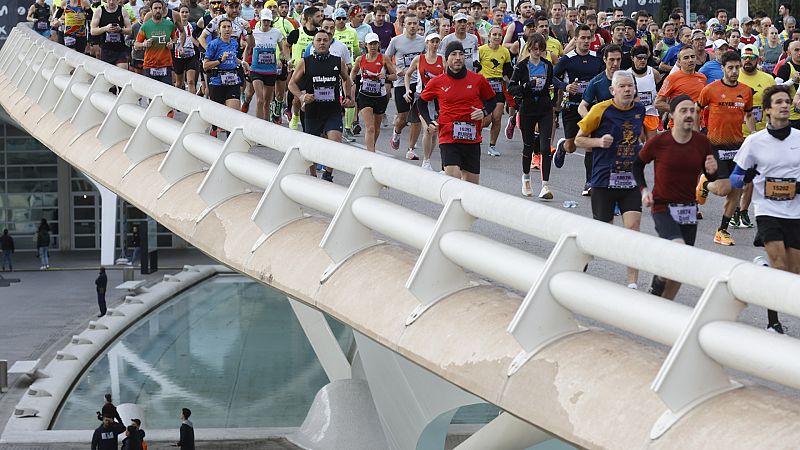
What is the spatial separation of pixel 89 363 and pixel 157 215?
61.7 feet

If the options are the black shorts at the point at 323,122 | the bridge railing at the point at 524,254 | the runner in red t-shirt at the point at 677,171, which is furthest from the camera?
the black shorts at the point at 323,122

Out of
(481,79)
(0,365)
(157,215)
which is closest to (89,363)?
(0,365)

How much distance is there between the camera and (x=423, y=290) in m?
6.55

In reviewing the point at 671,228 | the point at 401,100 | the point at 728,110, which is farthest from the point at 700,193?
the point at 401,100

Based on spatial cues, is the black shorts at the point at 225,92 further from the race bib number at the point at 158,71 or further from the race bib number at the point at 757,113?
A: the race bib number at the point at 757,113

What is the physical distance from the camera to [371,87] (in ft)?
60.4

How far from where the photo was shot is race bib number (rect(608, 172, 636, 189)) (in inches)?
438

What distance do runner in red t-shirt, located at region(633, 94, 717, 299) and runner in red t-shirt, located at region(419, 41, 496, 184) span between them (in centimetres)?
378

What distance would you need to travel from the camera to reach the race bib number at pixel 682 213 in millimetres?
9906

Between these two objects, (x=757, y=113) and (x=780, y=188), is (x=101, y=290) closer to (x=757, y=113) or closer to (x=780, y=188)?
(x=757, y=113)

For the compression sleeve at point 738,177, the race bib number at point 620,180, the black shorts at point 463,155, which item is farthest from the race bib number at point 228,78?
the compression sleeve at point 738,177

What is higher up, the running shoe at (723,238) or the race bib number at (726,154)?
the race bib number at (726,154)

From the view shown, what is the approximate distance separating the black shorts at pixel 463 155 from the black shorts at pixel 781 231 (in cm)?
392

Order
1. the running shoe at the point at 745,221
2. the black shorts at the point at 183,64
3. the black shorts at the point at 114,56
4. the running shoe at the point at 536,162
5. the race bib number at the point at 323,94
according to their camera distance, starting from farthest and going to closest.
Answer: the black shorts at the point at 114,56, the black shorts at the point at 183,64, the running shoe at the point at 536,162, the race bib number at the point at 323,94, the running shoe at the point at 745,221
